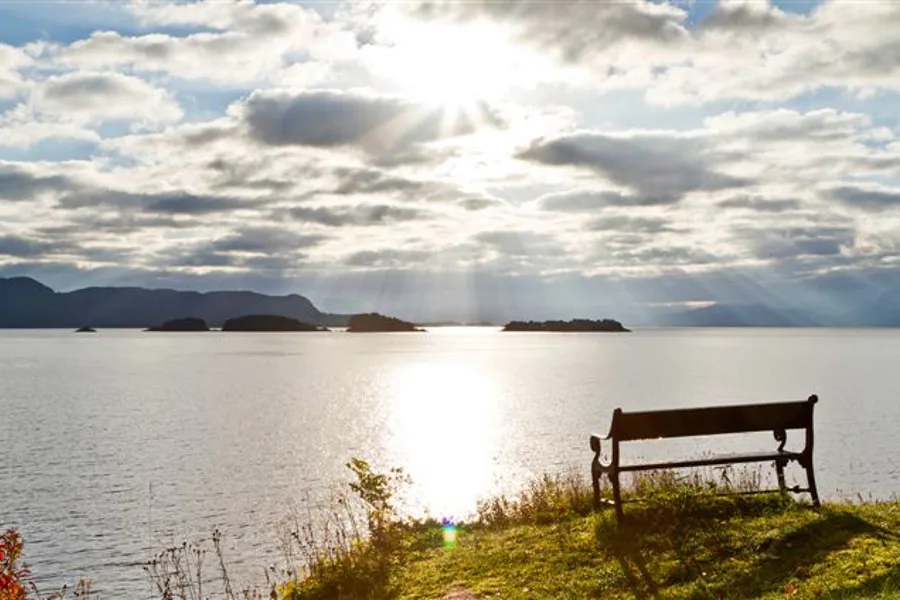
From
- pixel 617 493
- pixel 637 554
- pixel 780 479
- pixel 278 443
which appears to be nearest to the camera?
pixel 637 554

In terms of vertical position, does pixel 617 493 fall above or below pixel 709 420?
below

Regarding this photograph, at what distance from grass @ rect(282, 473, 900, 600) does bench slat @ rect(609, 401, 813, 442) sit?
1.14 m

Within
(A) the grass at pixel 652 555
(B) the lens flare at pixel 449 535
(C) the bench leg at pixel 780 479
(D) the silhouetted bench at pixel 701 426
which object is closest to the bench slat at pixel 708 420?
(D) the silhouetted bench at pixel 701 426

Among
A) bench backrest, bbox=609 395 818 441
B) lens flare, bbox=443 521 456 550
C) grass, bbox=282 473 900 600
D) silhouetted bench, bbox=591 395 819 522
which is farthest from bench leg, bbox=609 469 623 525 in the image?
lens flare, bbox=443 521 456 550

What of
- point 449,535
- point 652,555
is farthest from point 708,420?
point 449,535

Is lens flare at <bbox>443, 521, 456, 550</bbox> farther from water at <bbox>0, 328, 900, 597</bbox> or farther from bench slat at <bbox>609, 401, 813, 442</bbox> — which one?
water at <bbox>0, 328, 900, 597</bbox>

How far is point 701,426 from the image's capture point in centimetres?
1394

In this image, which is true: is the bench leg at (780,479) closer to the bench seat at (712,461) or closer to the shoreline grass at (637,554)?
the shoreline grass at (637,554)

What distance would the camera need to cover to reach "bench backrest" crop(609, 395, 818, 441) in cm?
1359

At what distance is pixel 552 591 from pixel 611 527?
2.60 m

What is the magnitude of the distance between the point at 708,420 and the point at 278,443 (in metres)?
39.5

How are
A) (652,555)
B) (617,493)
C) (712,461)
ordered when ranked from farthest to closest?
(712,461), (617,493), (652,555)

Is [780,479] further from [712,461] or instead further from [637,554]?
[637,554]

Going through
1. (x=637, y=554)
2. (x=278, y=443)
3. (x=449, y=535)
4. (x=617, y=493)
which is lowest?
(x=278, y=443)
